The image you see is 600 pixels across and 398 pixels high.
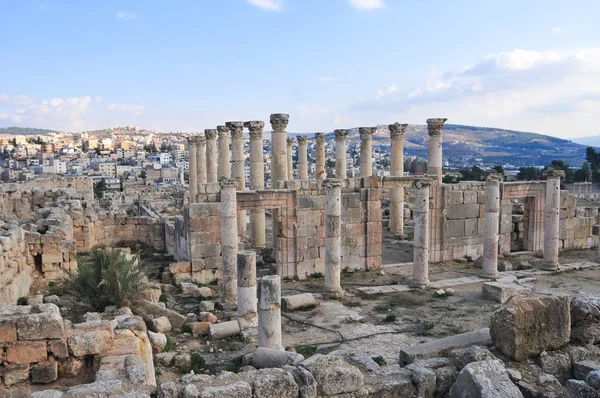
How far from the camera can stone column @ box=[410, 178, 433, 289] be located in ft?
54.7

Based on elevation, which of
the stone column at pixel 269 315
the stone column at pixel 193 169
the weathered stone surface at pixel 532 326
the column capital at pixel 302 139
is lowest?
the stone column at pixel 269 315

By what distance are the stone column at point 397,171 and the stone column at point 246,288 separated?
1352 cm

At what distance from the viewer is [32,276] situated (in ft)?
48.7

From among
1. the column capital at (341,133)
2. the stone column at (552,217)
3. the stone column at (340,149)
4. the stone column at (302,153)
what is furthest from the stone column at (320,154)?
the stone column at (552,217)

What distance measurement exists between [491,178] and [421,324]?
23.6 feet

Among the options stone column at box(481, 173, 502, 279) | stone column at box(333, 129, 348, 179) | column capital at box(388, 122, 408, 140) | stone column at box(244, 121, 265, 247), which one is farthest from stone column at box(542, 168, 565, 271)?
stone column at box(244, 121, 265, 247)

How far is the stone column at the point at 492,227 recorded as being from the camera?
58.4 feet

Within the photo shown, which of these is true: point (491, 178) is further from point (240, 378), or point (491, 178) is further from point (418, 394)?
point (240, 378)

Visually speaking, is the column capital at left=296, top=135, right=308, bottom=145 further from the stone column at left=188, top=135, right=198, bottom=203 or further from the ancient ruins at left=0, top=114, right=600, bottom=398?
the stone column at left=188, top=135, right=198, bottom=203

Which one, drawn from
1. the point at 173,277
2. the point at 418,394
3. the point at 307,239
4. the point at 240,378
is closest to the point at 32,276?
the point at 173,277

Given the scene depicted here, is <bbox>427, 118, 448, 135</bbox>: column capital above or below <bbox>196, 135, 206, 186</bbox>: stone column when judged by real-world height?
above

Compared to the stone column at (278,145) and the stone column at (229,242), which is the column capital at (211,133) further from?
the stone column at (229,242)

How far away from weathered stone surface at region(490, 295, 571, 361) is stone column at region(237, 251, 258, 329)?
20.9 feet

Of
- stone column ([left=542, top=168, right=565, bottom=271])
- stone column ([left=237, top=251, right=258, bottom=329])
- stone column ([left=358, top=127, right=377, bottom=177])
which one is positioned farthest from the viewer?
stone column ([left=358, top=127, right=377, bottom=177])
